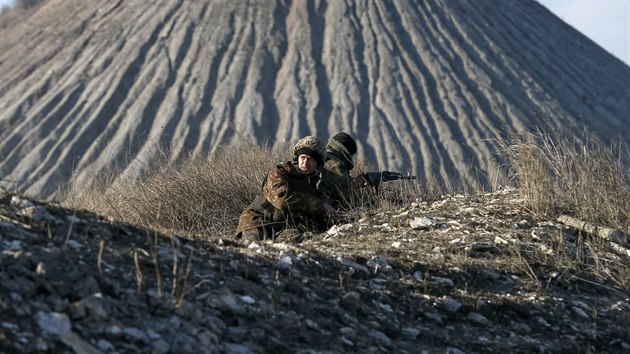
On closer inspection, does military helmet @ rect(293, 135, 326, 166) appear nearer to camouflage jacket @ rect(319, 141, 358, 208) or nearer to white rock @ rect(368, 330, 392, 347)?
camouflage jacket @ rect(319, 141, 358, 208)

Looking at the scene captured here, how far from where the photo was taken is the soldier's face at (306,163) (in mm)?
7254

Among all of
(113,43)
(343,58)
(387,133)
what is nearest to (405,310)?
(387,133)

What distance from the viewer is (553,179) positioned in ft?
24.2

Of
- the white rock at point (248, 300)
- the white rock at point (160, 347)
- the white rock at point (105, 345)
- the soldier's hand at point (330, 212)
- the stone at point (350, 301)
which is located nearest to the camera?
the white rock at point (105, 345)

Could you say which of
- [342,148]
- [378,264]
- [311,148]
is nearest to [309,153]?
[311,148]

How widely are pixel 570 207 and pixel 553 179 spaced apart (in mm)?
300

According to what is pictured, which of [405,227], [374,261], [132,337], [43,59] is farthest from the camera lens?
[43,59]

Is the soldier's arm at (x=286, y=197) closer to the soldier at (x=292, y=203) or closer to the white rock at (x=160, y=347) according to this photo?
the soldier at (x=292, y=203)

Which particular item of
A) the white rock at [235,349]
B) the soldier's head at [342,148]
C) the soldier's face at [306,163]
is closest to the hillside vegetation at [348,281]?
the white rock at [235,349]

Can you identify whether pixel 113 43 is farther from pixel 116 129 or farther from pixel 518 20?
pixel 518 20

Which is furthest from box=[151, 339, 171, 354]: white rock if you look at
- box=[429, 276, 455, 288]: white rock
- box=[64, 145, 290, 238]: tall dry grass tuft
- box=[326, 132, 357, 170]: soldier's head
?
box=[326, 132, 357, 170]: soldier's head

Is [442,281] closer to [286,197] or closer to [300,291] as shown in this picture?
[300,291]

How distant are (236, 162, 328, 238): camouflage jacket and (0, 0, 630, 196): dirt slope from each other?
19.7 meters

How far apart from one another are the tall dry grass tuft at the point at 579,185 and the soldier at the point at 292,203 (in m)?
1.48
